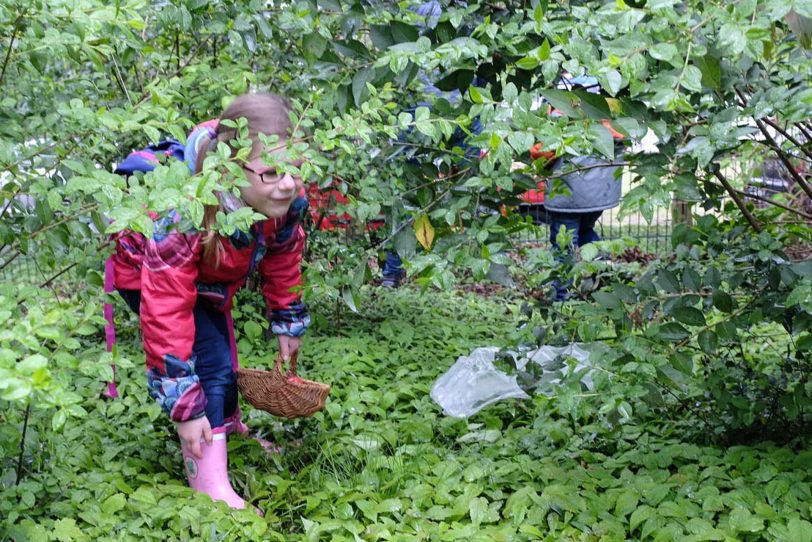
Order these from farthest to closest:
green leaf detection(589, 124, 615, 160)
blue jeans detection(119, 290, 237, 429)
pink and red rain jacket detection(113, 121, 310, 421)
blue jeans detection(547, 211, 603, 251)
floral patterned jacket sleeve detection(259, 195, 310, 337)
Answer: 1. blue jeans detection(547, 211, 603, 251)
2. floral patterned jacket sleeve detection(259, 195, 310, 337)
3. blue jeans detection(119, 290, 237, 429)
4. pink and red rain jacket detection(113, 121, 310, 421)
5. green leaf detection(589, 124, 615, 160)

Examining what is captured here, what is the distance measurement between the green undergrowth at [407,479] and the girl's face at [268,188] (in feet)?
2.58

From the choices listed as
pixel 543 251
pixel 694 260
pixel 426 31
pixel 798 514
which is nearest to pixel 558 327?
pixel 543 251

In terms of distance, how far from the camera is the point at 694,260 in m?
3.11

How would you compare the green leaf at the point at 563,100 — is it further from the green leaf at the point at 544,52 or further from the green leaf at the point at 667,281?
the green leaf at the point at 667,281

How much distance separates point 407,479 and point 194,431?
780 millimetres

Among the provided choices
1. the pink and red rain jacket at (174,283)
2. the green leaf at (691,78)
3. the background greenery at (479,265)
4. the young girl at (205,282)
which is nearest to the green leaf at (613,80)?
the background greenery at (479,265)

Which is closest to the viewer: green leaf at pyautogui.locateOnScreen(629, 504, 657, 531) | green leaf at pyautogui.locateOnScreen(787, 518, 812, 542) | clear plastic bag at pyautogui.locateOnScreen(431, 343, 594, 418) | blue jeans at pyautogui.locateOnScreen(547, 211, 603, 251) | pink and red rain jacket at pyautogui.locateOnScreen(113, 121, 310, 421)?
green leaf at pyautogui.locateOnScreen(787, 518, 812, 542)

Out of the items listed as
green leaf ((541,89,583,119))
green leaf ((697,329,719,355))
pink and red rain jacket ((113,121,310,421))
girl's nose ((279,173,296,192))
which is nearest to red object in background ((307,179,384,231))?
pink and red rain jacket ((113,121,310,421))

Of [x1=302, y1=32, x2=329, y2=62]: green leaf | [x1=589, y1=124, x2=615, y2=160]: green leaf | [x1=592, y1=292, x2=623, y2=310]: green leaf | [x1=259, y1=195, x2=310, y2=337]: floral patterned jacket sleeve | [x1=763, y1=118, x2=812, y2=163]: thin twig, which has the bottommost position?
[x1=259, y1=195, x2=310, y2=337]: floral patterned jacket sleeve

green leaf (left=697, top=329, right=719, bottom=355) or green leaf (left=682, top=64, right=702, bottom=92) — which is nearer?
green leaf (left=682, top=64, right=702, bottom=92)

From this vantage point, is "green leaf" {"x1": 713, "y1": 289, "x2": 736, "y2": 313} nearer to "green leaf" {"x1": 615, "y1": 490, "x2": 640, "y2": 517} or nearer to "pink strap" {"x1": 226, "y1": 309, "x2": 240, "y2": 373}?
"green leaf" {"x1": 615, "y1": 490, "x2": 640, "y2": 517}

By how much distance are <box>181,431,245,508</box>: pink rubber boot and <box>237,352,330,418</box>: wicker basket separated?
28cm

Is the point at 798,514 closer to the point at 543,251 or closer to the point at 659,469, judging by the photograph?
the point at 659,469

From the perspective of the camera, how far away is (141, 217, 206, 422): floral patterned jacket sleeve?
2.80m
